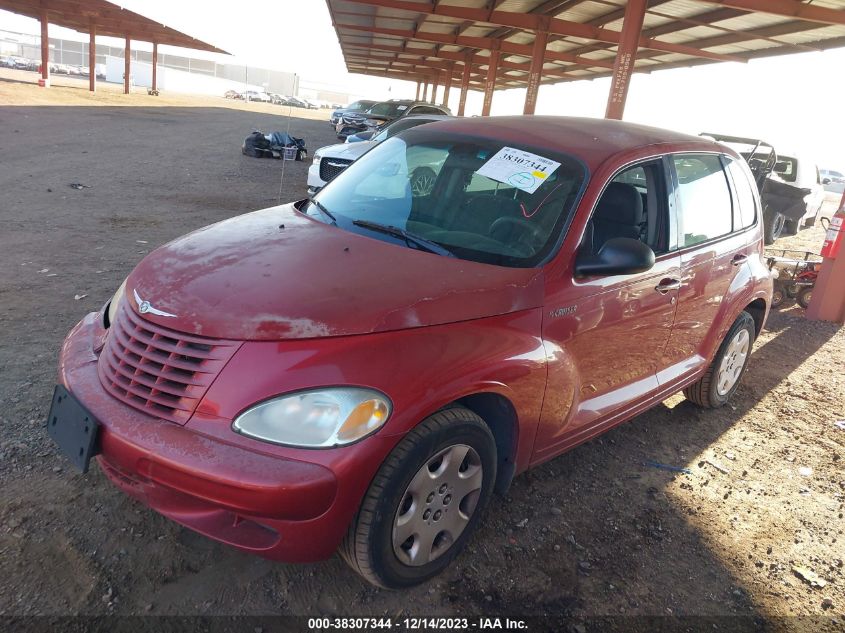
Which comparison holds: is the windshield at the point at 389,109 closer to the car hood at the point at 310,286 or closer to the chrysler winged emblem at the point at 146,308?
the car hood at the point at 310,286

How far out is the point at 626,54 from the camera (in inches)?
553

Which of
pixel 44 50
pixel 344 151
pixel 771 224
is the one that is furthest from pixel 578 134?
pixel 44 50

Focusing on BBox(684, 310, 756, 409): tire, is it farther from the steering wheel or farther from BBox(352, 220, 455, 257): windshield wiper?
BBox(352, 220, 455, 257): windshield wiper

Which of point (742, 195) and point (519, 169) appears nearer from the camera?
point (519, 169)

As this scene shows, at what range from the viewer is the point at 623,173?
325cm

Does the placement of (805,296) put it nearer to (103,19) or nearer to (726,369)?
(726,369)

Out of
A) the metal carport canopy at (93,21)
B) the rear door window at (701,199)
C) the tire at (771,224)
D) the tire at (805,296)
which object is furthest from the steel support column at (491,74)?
the rear door window at (701,199)

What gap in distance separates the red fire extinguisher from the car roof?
409 centimetres

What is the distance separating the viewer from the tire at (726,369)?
14.2ft

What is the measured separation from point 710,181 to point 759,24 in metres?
13.8

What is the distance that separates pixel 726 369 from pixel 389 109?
1856 centimetres

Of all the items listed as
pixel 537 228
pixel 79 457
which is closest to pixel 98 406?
pixel 79 457

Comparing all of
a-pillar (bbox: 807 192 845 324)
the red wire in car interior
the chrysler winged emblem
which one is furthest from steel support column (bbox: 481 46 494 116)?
the chrysler winged emblem

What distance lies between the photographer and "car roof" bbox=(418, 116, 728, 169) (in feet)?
10.7
